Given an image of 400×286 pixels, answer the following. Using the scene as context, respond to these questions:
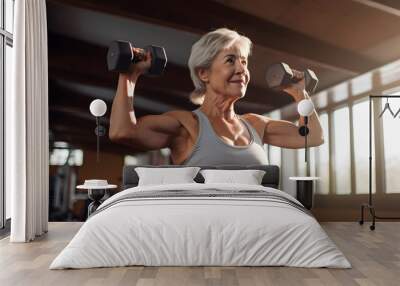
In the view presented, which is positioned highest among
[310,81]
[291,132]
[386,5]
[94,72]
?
[386,5]

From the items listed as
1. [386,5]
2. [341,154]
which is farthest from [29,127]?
[386,5]

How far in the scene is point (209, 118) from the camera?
665cm

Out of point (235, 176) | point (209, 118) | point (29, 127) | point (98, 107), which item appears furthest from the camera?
point (209, 118)

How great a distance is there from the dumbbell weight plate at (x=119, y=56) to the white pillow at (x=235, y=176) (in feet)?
5.47

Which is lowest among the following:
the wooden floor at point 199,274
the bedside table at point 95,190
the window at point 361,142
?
the wooden floor at point 199,274

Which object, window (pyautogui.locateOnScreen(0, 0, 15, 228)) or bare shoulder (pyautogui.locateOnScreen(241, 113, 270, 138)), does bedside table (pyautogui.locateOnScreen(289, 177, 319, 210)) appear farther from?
window (pyautogui.locateOnScreen(0, 0, 15, 228))

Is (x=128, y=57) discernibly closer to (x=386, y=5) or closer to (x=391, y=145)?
(x=386, y=5)

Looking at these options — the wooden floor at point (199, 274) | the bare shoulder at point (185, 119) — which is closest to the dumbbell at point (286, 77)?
the bare shoulder at point (185, 119)

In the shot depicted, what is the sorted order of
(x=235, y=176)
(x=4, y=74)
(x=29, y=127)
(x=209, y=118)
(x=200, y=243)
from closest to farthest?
(x=200, y=243) → (x=29, y=127) → (x=235, y=176) → (x=4, y=74) → (x=209, y=118)

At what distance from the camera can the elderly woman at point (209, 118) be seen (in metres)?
6.57

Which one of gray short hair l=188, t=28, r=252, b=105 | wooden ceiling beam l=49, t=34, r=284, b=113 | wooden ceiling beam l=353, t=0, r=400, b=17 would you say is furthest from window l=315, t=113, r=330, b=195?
wooden ceiling beam l=353, t=0, r=400, b=17

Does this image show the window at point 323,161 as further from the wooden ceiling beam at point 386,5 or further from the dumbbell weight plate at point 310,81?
the wooden ceiling beam at point 386,5

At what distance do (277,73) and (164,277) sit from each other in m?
3.73

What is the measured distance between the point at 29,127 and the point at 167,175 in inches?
59.4
